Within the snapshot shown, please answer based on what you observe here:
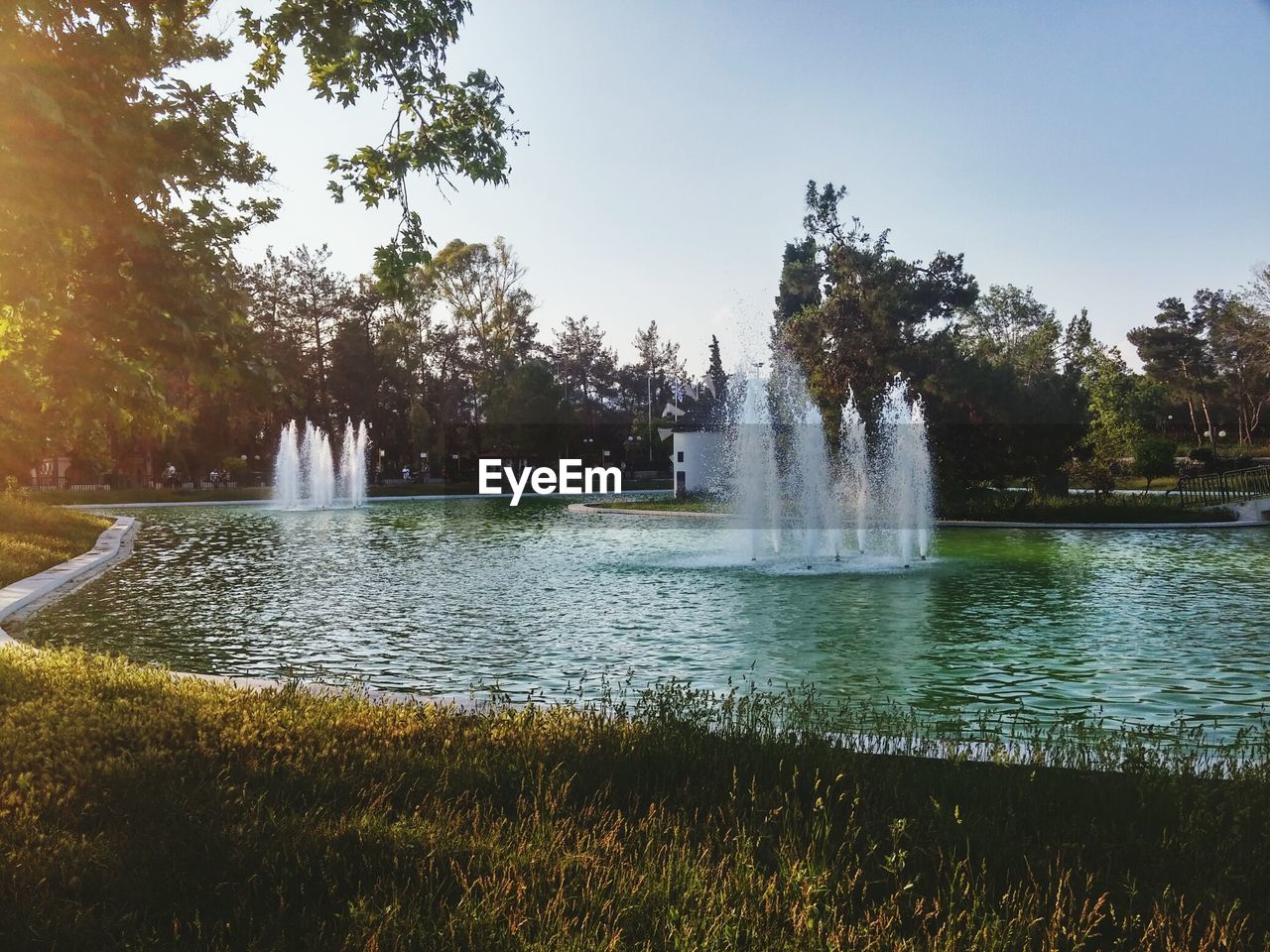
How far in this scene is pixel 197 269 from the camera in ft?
31.0

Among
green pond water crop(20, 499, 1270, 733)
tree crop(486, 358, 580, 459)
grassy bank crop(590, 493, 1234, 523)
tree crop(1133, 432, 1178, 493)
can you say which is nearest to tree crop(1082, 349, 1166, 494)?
tree crop(1133, 432, 1178, 493)

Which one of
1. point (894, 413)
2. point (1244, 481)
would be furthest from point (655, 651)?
point (1244, 481)

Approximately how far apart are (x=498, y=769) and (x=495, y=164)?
645 centimetres

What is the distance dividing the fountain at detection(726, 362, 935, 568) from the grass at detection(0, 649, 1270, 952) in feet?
47.7

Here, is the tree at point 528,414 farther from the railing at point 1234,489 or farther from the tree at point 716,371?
the railing at point 1234,489

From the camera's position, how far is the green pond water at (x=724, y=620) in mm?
9953

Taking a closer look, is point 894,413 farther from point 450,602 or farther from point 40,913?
point 40,913

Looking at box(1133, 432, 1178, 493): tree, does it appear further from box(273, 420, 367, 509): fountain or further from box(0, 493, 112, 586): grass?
box(0, 493, 112, 586): grass

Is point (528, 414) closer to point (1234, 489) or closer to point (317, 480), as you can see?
point (317, 480)

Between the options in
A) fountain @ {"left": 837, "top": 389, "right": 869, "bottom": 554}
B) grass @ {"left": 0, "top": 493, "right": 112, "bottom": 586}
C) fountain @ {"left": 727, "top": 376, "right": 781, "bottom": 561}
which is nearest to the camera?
grass @ {"left": 0, "top": 493, "right": 112, "bottom": 586}

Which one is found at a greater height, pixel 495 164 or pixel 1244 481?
pixel 495 164

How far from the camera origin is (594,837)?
16.1 feet

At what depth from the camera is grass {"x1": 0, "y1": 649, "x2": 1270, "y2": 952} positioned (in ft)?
13.1

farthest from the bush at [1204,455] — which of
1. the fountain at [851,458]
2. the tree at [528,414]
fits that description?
the tree at [528,414]
